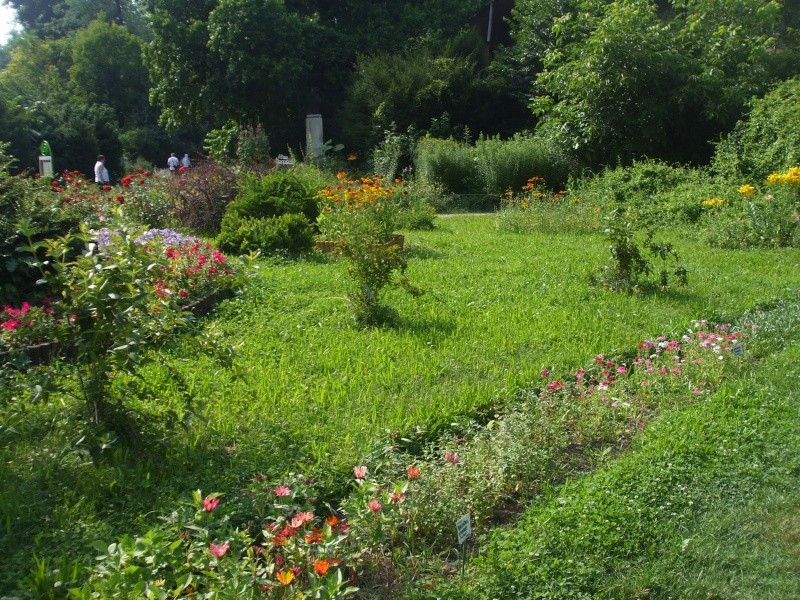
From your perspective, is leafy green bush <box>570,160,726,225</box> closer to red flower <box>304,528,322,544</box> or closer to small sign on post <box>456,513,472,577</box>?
small sign on post <box>456,513,472,577</box>

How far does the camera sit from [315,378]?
18.0 feet

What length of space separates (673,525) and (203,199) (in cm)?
1078

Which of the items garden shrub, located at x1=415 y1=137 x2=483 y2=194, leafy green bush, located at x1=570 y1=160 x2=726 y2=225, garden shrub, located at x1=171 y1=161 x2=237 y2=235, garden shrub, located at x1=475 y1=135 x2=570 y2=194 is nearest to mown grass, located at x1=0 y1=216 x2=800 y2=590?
garden shrub, located at x1=171 y1=161 x2=237 y2=235

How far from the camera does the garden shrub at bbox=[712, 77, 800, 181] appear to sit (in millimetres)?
14451

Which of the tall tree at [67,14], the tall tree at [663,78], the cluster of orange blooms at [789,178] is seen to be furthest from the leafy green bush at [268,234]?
the tall tree at [67,14]

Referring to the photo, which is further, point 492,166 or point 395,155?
point 395,155

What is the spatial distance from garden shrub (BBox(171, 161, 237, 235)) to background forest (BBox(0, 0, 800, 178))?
698 cm

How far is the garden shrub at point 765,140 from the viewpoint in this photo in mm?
14451

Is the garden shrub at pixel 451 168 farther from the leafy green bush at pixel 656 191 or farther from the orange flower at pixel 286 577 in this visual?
the orange flower at pixel 286 577

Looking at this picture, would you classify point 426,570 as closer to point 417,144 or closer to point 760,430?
point 760,430

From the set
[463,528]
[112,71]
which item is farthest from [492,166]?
[112,71]

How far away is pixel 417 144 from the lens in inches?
859

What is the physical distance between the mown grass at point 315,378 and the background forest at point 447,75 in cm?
920

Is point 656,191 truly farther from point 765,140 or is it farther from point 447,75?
point 447,75
